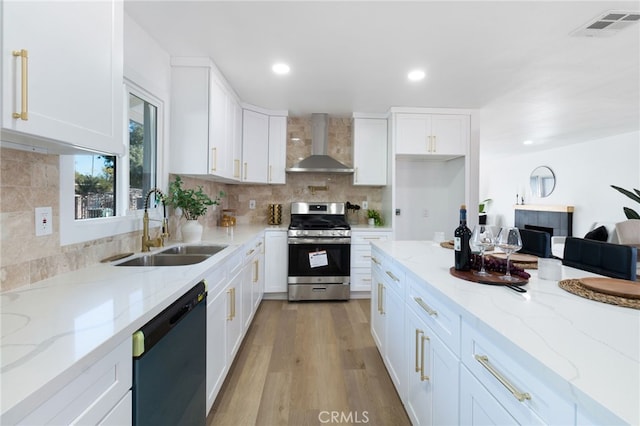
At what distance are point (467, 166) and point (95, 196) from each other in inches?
151

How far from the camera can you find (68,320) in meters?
0.86

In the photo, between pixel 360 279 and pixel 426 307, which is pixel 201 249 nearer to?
pixel 426 307

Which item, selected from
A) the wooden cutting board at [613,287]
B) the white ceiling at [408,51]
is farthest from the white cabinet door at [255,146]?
the wooden cutting board at [613,287]

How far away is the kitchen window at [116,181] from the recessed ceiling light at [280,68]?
3.27ft

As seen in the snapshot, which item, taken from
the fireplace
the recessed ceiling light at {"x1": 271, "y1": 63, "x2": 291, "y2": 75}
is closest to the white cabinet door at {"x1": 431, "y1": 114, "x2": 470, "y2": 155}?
the recessed ceiling light at {"x1": 271, "y1": 63, "x2": 291, "y2": 75}

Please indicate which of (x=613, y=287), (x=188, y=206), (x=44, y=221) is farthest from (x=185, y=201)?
(x=613, y=287)

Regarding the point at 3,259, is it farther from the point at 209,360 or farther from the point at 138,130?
the point at 138,130

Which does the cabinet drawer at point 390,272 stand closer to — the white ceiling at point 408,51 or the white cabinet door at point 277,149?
the white ceiling at point 408,51

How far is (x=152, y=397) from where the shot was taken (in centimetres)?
98

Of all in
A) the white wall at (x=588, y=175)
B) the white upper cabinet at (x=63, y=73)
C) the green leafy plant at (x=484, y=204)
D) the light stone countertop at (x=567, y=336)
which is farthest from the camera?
the green leafy plant at (x=484, y=204)

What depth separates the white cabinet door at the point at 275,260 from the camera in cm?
362

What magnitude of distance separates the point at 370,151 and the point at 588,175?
502 centimetres

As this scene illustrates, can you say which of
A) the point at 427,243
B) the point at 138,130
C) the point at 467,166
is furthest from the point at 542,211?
the point at 138,130

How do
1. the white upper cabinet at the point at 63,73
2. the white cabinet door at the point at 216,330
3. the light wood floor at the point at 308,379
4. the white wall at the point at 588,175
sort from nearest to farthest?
the white upper cabinet at the point at 63,73, the white cabinet door at the point at 216,330, the light wood floor at the point at 308,379, the white wall at the point at 588,175
